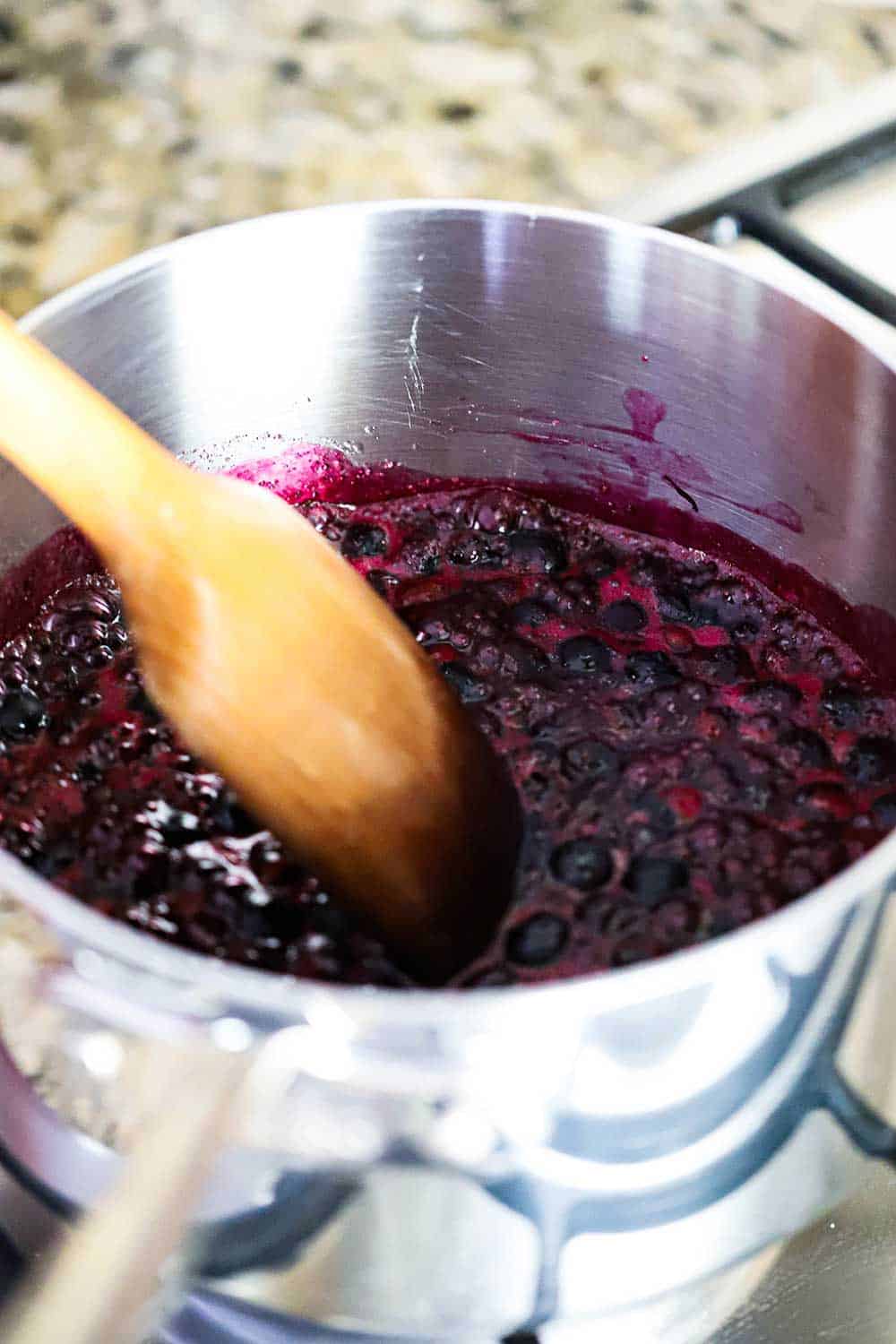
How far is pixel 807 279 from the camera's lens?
822 mm

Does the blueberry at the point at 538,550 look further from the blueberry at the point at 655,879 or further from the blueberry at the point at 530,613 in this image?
the blueberry at the point at 655,879

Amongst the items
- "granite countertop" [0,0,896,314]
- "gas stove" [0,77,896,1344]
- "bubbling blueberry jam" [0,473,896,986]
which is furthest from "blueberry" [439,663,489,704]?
"granite countertop" [0,0,896,314]

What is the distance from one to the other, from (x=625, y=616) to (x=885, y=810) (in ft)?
0.51

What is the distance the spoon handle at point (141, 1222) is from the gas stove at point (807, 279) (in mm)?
139

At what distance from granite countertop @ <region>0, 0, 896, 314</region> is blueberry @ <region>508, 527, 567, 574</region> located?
0.34 meters

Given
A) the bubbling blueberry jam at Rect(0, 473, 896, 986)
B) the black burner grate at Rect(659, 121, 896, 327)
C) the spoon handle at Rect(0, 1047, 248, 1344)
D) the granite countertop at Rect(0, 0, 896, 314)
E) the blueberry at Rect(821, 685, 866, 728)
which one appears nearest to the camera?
the spoon handle at Rect(0, 1047, 248, 1344)

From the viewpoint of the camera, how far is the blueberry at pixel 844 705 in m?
0.67

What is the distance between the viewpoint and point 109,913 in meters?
0.58

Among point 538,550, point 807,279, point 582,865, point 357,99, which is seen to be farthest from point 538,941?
point 357,99

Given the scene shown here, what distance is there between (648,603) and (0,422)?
0.34 meters

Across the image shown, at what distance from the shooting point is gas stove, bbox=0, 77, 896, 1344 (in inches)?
21.0

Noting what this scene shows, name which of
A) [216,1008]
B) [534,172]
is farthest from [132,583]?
[534,172]

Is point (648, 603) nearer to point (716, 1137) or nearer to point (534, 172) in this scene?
point (716, 1137)

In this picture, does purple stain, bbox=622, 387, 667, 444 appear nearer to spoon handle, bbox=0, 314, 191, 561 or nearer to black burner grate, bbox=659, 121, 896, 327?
black burner grate, bbox=659, 121, 896, 327
